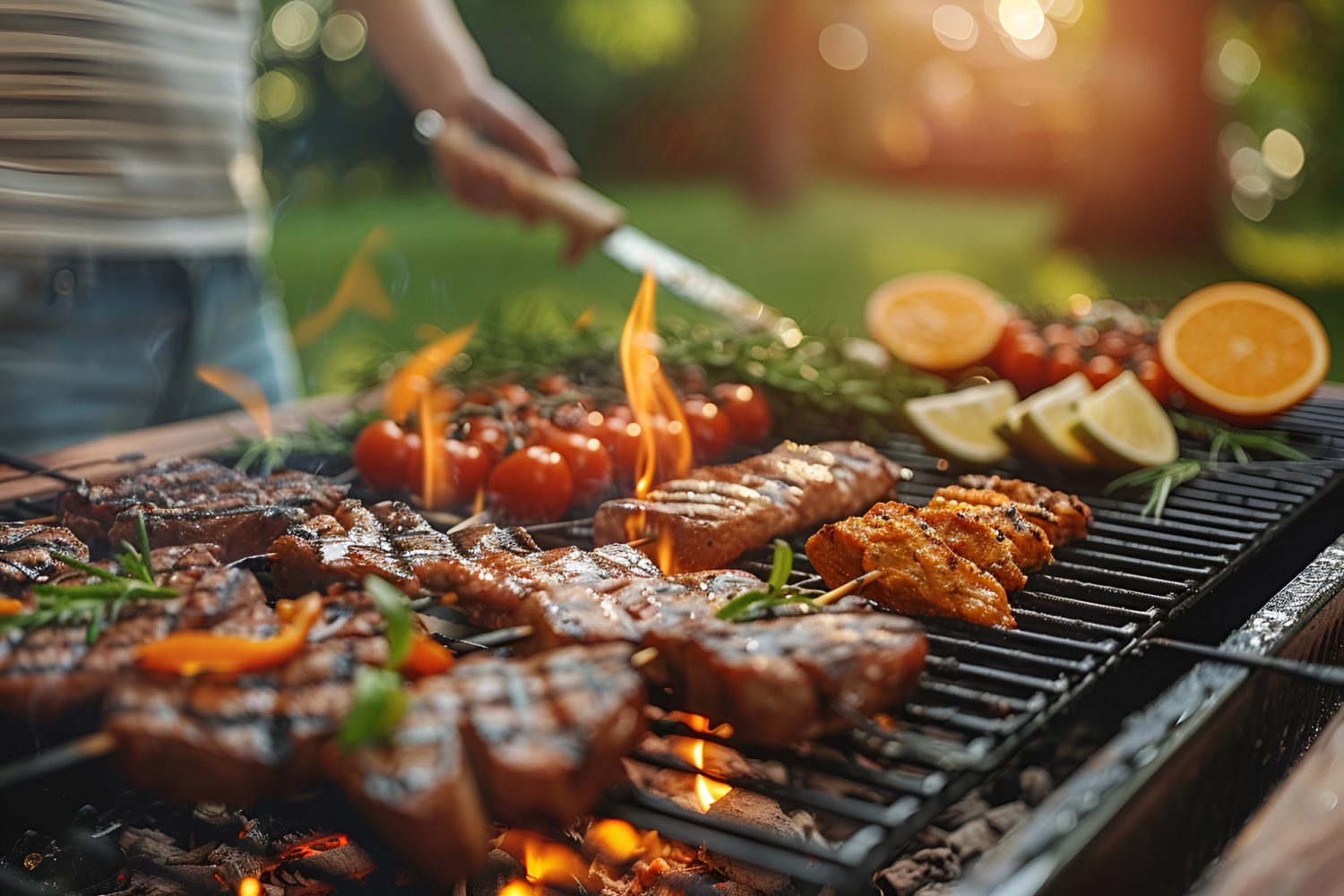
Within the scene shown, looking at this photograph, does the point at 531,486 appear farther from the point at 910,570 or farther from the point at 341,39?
the point at 341,39

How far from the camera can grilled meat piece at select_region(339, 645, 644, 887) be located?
183 cm

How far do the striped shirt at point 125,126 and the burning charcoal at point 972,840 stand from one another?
3.17 m

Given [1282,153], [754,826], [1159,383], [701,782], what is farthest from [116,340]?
[1282,153]

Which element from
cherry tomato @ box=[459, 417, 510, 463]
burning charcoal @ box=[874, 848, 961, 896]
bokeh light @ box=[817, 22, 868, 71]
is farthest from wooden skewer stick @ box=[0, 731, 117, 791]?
bokeh light @ box=[817, 22, 868, 71]

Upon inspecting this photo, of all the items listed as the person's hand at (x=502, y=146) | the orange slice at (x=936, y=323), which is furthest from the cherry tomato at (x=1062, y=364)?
the person's hand at (x=502, y=146)

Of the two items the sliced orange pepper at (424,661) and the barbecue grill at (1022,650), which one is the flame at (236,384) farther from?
the sliced orange pepper at (424,661)

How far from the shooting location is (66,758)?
188 cm

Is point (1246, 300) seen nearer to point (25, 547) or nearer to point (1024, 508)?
point (1024, 508)

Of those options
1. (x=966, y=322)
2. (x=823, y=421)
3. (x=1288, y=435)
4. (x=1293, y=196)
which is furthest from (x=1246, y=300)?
(x=1293, y=196)

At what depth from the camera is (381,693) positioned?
1896 mm

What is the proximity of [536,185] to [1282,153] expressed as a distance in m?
17.5

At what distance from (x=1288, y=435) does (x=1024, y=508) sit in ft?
6.16

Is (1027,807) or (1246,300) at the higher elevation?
(1246,300)

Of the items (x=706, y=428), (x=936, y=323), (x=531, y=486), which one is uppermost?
(x=936, y=323)
